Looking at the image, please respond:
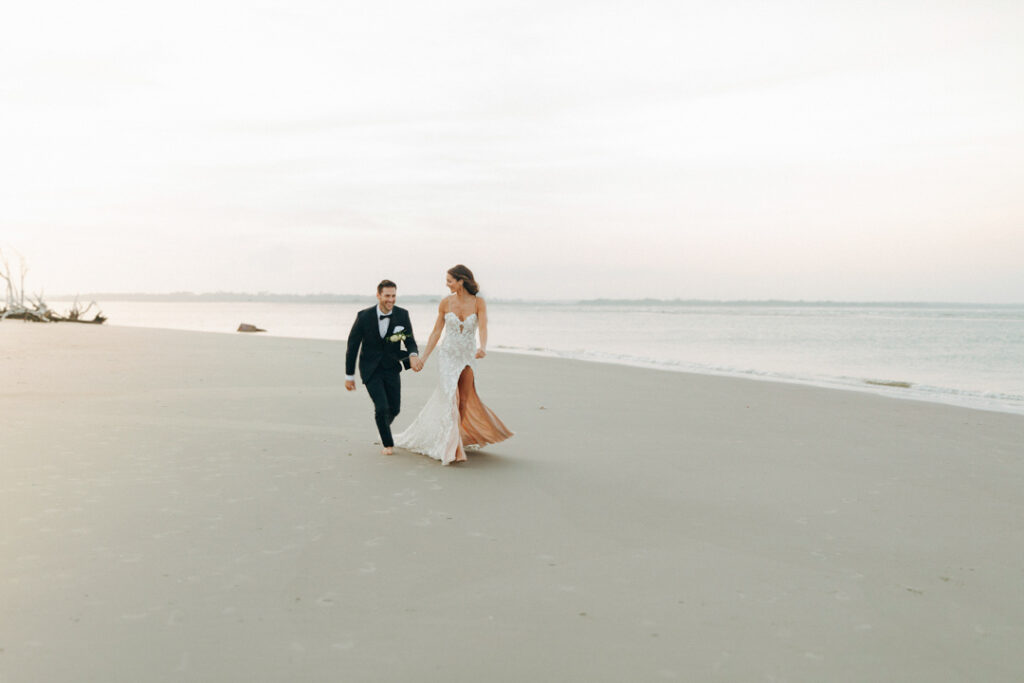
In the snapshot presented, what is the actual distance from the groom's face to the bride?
21.8 inches

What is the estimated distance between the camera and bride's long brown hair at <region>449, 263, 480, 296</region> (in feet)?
24.7

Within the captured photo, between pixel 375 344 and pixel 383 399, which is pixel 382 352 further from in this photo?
pixel 383 399

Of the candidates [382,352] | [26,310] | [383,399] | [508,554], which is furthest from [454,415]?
[26,310]

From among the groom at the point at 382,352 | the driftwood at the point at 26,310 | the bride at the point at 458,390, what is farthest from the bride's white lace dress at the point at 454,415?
the driftwood at the point at 26,310

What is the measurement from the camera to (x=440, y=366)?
7652 millimetres

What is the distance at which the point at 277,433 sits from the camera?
8914 mm

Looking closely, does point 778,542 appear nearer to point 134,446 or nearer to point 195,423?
point 134,446

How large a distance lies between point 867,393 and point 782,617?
13.2 metres

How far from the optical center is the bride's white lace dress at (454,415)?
24.7 ft

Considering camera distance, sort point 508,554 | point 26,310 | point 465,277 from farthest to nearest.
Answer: point 26,310
point 465,277
point 508,554

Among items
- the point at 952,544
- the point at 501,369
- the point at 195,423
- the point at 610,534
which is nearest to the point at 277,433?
the point at 195,423

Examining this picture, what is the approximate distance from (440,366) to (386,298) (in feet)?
3.11

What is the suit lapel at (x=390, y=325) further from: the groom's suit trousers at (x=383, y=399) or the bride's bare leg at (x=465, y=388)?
the bride's bare leg at (x=465, y=388)

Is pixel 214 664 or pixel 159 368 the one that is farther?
pixel 159 368
